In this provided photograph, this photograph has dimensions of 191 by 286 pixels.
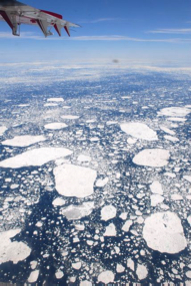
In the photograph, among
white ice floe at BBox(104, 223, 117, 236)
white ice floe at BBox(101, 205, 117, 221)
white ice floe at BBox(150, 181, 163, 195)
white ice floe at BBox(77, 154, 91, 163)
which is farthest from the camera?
white ice floe at BBox(77, 154, 91, 163)

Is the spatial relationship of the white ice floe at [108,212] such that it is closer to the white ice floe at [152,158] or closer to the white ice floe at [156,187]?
the white ice floe at [156,187]

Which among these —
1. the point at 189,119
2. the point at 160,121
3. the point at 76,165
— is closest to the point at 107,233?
the point at 76,165

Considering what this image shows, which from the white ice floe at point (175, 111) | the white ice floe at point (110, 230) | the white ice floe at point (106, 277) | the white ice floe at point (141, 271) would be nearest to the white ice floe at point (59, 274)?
the white ice floe at point (106, 277)

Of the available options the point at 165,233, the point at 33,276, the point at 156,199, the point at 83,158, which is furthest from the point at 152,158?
the point at 33,276

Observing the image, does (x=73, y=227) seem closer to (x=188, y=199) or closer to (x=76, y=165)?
(x=76, y=165)

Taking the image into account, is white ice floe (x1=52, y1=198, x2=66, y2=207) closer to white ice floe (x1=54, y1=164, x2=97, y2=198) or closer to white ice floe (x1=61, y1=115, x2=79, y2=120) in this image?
white ice floe (x1=54, y1=164, x2=97, y2=198)

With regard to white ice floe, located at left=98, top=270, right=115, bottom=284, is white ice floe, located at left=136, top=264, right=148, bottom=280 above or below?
below

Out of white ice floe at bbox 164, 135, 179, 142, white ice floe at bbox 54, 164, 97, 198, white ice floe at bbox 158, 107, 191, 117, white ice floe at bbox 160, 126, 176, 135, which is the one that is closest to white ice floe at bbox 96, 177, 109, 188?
white ice floe at bbox 54, 164, 97, 198
